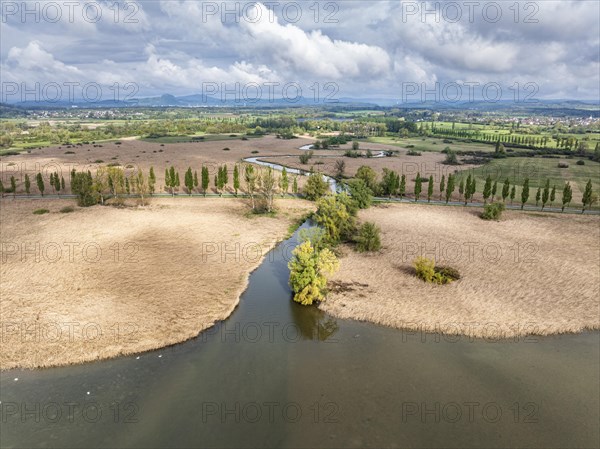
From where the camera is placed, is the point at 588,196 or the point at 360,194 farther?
the point at 360,194

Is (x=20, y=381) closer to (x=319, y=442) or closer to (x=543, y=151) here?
(x=319, y=442)

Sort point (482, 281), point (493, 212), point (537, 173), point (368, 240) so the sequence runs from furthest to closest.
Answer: point (537, 173)
point (493, 212)
point (368, 240)
point (482, 281)

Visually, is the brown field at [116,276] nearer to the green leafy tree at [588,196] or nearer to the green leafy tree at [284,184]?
the green leafy tree at [284,184]

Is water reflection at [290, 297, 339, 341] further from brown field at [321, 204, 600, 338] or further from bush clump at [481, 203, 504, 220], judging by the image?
bush clump at [481, 203, 504, 220]

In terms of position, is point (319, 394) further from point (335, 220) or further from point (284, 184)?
point (284, 184)

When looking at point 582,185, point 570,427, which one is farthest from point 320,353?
point 582,185

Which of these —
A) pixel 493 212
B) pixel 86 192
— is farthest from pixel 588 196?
pixel 86 192
